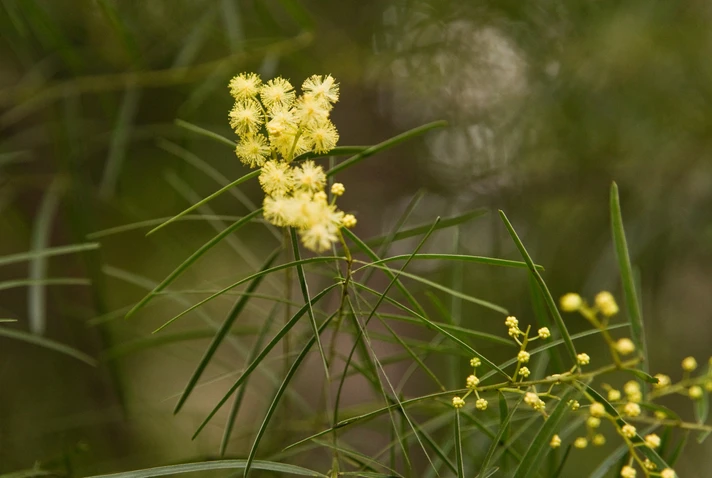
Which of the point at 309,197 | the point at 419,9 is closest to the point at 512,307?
the point at 419,9

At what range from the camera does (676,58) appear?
3.87 feet

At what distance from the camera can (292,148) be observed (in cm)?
38

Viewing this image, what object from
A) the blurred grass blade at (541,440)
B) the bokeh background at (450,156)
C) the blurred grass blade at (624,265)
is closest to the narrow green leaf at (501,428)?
the blurred grass blade at (541,440)

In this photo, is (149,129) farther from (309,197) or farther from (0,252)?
(309,197)

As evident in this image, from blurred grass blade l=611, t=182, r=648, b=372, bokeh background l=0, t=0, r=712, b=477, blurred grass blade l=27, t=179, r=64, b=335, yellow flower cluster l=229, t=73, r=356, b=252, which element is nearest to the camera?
yellow flower cluster l=229, t=73, r=356, b=252

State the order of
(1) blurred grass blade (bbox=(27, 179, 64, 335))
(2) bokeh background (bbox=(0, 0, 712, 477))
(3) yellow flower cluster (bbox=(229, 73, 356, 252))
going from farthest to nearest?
(2) bokeh background (bbox=(0, 0, 712, 477)) < (1) blurred grass blade (bbox=(27, 179, 64, 335)) < (3) yellow flower cluster (bbox=(229, 73, 356, 252))

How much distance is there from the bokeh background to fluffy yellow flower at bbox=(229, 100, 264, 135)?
0.58 meters

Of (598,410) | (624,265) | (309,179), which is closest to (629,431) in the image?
(598,410)

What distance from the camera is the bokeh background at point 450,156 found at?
1012 millimetres

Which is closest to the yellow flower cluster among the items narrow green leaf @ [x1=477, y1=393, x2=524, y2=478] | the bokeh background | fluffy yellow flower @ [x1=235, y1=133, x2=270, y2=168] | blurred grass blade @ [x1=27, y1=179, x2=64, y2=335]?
fluffy yellow flower @ [x1=235, y1=133, x2=270, y2=168]

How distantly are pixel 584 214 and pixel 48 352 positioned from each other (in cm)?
107

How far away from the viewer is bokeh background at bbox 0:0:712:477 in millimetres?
1012

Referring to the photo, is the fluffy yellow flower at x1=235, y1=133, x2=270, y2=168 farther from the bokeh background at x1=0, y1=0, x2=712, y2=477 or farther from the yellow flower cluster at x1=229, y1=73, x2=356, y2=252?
the bokeh background at x1=0, y1=0, x2=712, y2=477

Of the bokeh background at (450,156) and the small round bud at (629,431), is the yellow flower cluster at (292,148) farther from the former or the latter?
the bokeh background at (450,156)
